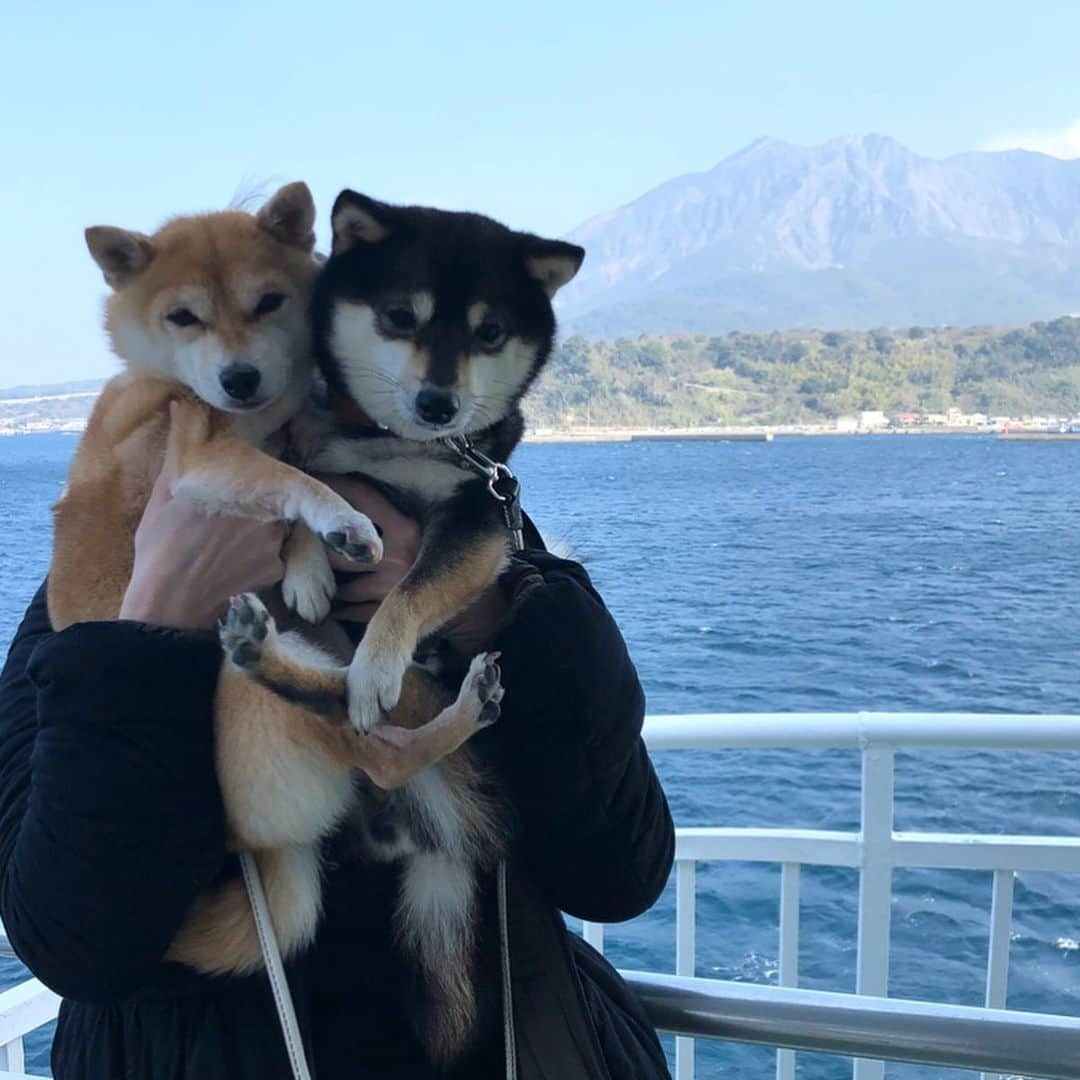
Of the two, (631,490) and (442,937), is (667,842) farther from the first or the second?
(631,490)

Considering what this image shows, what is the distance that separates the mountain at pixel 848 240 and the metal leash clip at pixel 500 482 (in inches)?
2562

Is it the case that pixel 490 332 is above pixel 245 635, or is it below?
above

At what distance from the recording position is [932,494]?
35.4m

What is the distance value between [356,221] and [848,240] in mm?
149499

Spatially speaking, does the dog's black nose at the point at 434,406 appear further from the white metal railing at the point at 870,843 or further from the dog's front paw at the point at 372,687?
the white metal railing at the point at 870,843

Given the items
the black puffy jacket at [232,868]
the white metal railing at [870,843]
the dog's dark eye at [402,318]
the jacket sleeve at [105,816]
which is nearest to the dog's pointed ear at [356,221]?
the dog's dark eye at [402,318]

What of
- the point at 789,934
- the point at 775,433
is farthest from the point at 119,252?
the point at 775,433

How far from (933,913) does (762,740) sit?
4702 millimetres

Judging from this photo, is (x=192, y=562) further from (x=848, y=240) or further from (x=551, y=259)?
(x=848, y=240)

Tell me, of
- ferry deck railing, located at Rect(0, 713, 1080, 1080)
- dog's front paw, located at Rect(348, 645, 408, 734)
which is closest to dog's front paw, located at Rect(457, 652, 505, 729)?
dog's front paw, located at Rect(348, 645, 408, 734)

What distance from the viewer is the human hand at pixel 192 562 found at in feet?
3.88

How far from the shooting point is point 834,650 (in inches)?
623

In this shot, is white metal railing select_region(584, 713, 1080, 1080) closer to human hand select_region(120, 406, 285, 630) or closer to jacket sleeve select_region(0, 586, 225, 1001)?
human hand select_region(120, 406, 285, 630)

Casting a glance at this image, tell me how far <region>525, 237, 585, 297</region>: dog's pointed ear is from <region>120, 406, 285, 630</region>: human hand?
0.66 m
